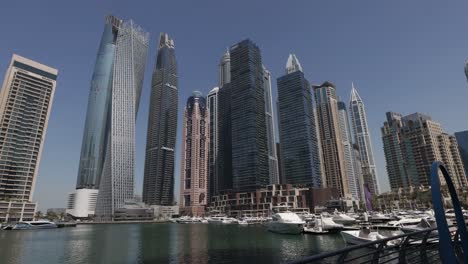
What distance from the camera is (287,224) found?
271 ft

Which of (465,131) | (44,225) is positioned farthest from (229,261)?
(465,131)

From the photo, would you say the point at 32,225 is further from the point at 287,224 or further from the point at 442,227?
the point at 442,227

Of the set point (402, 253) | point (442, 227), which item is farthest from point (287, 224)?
point (442, 227)

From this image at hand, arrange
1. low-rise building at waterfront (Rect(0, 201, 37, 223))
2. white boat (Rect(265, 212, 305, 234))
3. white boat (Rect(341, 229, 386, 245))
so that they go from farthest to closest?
low-rise building at waterfront (Rect(0, 201, 37, 223)) < white boat (Rect(265, 212, 305, 234)) < white boat (Rect(341, 229, 386, 245))

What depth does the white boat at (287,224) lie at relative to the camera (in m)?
80.9

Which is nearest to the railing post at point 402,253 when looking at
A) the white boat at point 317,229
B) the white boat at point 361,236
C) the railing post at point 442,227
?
the railing post at point 442,227

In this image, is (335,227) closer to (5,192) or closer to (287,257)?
(287,257)

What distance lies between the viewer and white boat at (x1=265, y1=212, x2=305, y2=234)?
80938 millimetres

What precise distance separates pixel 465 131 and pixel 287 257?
643 ft

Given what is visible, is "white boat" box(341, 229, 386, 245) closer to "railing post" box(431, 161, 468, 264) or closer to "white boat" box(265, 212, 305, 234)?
"white boat" box(265, 212, 305, 234)

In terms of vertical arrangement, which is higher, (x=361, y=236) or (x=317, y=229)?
(x=361, y=236)

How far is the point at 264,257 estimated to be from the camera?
42.8 meters

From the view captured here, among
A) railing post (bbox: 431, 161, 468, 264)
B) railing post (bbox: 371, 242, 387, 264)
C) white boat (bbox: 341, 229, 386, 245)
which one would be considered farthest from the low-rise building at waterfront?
railing post (bbox: 431, 161, 468, 264)

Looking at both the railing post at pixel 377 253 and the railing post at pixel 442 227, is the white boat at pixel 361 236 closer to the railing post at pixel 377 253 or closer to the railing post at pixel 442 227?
the railing post at pixel 442 227
